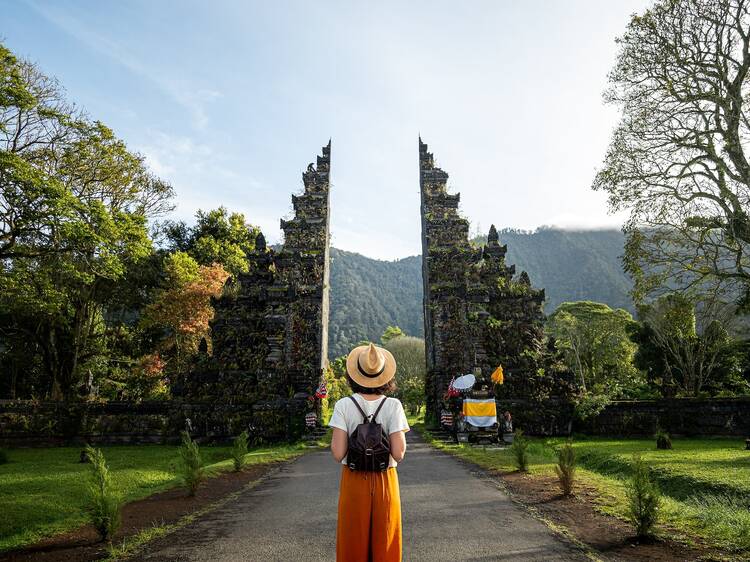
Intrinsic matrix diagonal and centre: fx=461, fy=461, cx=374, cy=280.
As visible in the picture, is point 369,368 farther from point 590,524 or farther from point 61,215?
point 61,215

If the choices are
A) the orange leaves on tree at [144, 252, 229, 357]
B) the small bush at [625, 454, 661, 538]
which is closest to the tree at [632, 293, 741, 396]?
the small bush at [625, 454, 661, 538]

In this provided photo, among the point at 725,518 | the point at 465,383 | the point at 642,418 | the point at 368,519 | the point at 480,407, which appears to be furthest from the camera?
the point at 642,418

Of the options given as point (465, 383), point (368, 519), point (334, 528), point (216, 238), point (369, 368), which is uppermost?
point (216, 238)

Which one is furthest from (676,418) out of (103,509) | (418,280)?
(418,280)

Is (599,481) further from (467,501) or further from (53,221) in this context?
(53,221)

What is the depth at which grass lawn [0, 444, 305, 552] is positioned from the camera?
731cm

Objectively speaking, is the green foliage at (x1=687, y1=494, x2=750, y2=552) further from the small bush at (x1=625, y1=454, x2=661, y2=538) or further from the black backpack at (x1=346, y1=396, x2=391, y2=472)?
the black backpack at (x1=346, y1=396, x2=391, y2=472)

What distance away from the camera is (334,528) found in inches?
271

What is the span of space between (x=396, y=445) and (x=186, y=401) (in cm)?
1864

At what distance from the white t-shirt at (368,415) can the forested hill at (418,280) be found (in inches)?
3405

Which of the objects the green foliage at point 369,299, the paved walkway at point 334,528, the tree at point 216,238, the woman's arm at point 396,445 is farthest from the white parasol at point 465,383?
the green foliage at point 369,299

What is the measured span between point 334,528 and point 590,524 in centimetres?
384

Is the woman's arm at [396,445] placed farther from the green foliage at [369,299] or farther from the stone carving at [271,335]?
the green foliage at [369,299]

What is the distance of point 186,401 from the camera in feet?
66.0
